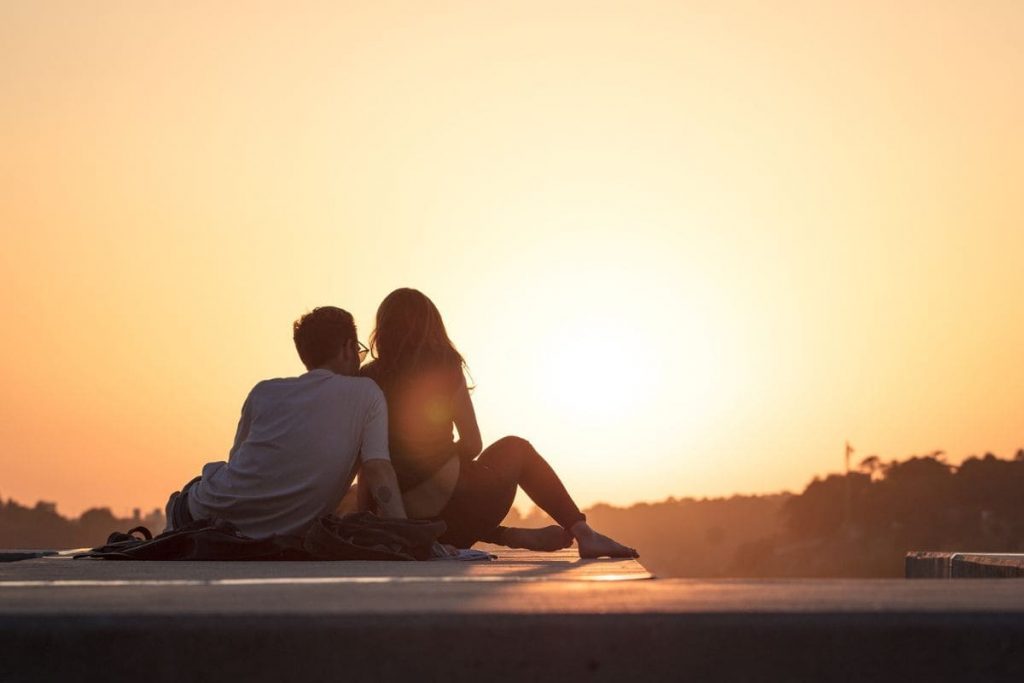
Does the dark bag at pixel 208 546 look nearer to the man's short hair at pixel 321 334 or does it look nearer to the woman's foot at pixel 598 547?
the man's short hair at pixel 321 334

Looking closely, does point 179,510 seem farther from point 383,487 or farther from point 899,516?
point 899,516

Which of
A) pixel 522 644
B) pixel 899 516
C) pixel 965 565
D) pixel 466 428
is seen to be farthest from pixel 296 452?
pixel 899 516

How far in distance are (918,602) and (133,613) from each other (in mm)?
1715

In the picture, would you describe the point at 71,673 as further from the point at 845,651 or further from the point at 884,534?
the point at 884,534

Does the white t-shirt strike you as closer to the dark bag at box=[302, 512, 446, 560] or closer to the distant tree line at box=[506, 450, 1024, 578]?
the dark bag at box=[302, 512, 446, 560]

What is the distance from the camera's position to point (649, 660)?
10.4 ft

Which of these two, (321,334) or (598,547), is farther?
(321,334)

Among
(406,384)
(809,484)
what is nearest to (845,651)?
(406,384)

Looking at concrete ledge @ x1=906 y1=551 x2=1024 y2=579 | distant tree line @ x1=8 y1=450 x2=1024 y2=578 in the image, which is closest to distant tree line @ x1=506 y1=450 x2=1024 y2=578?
distant tree line @ x1=8 y1=450 x2=1024 y2=578

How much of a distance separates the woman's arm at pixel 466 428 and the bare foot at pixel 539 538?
2.15 feet

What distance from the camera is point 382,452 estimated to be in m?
→ 8.09

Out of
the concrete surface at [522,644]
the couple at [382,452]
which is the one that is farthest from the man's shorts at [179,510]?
the concrete surface at [522,644]

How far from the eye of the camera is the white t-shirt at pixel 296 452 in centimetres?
791

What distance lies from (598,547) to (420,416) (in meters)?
1.42
